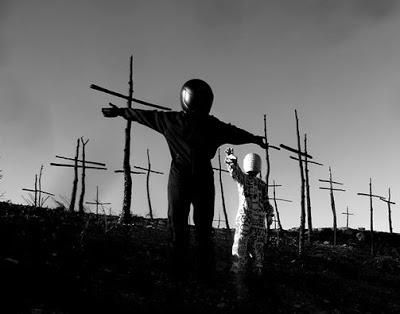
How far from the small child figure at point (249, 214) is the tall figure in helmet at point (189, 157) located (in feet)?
5.61

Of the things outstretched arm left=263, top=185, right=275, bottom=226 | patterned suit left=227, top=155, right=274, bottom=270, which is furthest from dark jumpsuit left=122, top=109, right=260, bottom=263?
outstretched arm left=263, top=185, right=275, bottom=226

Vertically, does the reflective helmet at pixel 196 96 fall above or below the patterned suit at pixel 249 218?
above

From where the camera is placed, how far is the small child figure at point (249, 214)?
699 centimetres

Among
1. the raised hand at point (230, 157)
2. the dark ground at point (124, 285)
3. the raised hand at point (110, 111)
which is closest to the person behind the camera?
the dark ground at point (124, 285)

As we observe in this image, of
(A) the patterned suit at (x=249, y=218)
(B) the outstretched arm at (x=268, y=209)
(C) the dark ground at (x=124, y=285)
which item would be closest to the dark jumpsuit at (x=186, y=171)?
(C) the dark ground at (x=124, y=285)

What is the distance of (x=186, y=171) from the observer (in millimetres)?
5047

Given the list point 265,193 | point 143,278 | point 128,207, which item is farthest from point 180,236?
point 128,207

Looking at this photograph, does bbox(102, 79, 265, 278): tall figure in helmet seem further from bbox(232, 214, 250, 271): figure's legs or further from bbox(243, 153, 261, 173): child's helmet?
bbox(243, 153, 261, 173): child's helmet

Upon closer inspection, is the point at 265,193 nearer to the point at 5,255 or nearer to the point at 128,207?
the point at 5,255

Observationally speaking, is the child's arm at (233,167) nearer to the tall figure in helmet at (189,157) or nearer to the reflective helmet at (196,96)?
the tall figure in helmet at (189,157)

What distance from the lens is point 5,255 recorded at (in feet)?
17.3

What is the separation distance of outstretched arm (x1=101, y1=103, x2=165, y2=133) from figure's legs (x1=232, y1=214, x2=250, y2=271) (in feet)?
8.91

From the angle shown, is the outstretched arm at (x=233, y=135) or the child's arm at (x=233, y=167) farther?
the child's arm at (x=233, y=167)

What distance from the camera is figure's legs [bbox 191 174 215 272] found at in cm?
510
